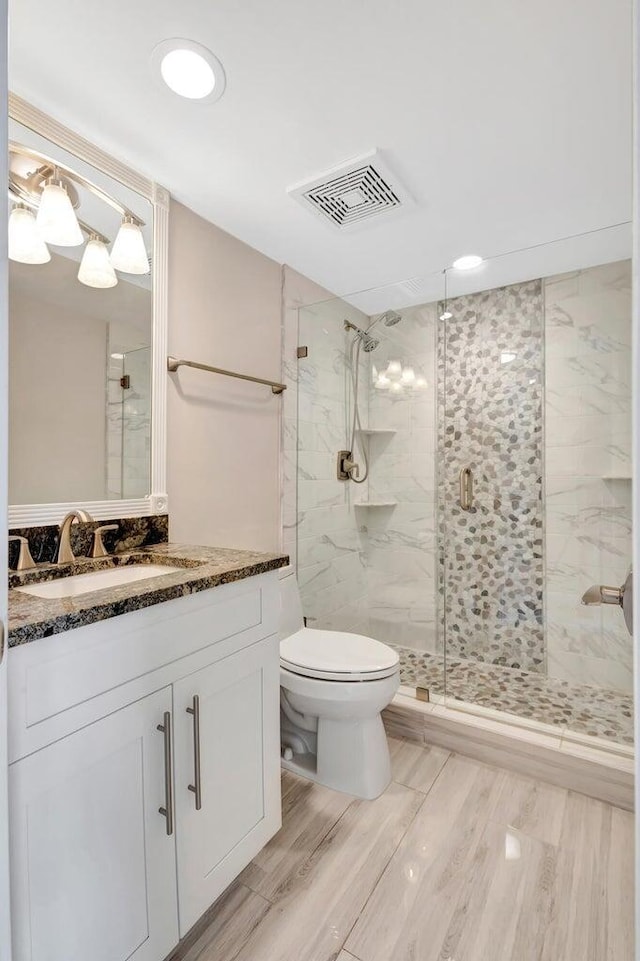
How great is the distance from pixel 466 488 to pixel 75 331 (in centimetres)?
207

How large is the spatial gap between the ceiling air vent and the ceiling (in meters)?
0.03

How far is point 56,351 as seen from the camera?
140cm

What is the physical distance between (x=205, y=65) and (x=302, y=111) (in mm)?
296

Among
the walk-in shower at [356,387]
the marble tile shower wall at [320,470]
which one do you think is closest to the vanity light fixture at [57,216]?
the marble tile shower wall at [320,470]

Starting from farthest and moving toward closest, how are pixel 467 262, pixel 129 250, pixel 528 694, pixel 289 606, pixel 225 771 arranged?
1. pixel 467 262
2. pixel 528 694
3. pixel 289 606
4. pixel 129 250
5. pixel 225 771

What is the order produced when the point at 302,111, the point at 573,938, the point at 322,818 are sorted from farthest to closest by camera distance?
the point at 322,818, the point at 302,111, the point at 573,938

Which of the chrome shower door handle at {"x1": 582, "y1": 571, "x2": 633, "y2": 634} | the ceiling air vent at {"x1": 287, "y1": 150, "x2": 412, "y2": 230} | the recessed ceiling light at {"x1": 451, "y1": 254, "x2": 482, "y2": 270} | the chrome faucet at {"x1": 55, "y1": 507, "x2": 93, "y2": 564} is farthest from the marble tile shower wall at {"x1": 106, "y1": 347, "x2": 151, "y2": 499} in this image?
the recessed ceiling light at {"x1": 451, "y1": 254, "x2": 482, "y2": 270}

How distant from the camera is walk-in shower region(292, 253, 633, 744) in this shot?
7.45 ft

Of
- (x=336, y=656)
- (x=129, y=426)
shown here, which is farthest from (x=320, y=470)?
(x=129, y=426)

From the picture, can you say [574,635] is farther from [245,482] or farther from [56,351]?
[56,351]

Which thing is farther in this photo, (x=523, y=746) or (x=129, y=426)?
(x=523, y=746)

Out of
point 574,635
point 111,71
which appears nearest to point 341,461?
point 574,635

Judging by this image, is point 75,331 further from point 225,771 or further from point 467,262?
point 467,262

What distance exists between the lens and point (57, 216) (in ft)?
4.54
